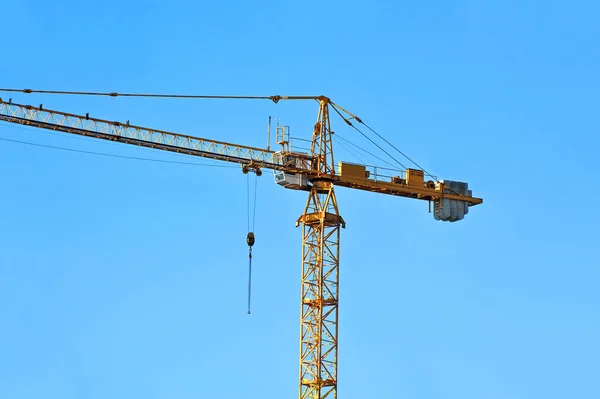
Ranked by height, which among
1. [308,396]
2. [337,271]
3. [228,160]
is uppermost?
[228,160]

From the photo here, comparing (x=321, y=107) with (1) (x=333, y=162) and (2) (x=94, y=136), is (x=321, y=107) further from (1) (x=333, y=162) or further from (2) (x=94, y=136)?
(2) (x=94, y=136)

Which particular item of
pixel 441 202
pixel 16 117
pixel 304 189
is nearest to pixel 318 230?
pixel 304 189

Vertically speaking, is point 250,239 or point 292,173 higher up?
point 292,173

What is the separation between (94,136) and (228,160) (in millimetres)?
12251

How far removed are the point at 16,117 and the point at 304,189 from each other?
87.3ft

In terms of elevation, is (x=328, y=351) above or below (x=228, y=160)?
below

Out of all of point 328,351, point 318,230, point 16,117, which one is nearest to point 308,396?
point 328,351

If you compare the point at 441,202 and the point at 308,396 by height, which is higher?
the point at 441,202

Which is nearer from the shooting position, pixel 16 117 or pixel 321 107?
pixel 16 117

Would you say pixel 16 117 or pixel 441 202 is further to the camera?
pixel 441 202

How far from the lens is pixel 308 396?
152m

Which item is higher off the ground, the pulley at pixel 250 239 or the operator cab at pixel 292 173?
the operator cab at pixel 292 173

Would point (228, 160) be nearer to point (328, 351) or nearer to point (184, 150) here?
point (184, 150)

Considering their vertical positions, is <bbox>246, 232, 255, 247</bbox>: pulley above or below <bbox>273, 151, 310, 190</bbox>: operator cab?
below
